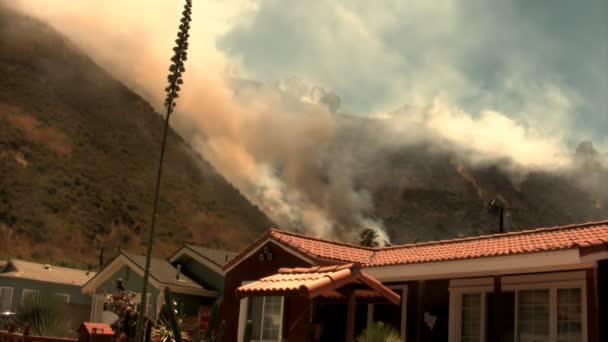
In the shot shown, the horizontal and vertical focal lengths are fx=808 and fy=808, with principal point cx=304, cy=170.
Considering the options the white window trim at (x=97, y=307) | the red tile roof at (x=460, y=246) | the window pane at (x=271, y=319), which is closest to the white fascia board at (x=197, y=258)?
the white window trim at (x=97, y=307)

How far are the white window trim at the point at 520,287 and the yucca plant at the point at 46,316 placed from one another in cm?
890

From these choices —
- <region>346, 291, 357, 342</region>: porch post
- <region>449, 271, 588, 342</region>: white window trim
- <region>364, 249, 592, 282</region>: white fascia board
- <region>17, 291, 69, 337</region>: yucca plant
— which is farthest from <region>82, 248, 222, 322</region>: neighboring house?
<region>346, 291, 357, 342</region>: porch post

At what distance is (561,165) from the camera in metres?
122

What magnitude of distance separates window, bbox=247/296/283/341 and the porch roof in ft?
Result: 24.4

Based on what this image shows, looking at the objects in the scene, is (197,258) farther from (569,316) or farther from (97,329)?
(97,329)

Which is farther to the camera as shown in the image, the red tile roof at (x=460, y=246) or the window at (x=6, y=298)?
the window at (x=6, y=298)

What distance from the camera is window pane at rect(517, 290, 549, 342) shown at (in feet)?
56.1

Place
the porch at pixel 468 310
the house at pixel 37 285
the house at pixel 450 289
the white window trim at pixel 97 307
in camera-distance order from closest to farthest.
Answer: the house at pixel 450 289 → the porch at pixel 468 310 → the white window trim at pixel 97 307 → the house at pixel 37 285

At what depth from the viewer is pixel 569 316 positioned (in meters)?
16.6

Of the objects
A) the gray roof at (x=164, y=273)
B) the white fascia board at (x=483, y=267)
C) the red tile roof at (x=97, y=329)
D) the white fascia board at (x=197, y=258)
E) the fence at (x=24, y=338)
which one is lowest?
the fence at (x=24, y=338)

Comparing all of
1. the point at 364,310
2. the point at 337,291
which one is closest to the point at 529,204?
the point at 364,310

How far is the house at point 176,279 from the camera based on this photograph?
1277 inches

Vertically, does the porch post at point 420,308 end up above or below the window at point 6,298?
below

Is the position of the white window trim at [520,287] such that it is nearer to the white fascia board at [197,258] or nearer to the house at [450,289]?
the house at [450,289]
